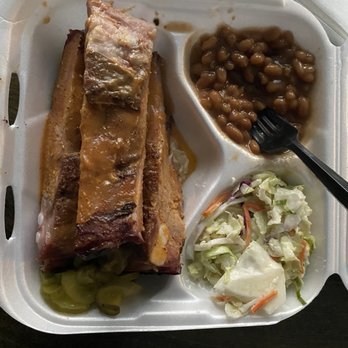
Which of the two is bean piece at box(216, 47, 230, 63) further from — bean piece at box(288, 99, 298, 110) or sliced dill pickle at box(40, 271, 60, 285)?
sliced dill pickle at box(40, 271, 60, 285)

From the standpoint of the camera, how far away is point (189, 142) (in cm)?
277

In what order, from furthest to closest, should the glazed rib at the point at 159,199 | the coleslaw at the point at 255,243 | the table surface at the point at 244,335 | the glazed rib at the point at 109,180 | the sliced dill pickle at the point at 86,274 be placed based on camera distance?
the table surface at the point at 244,335 → the coleslaw at the point at 255,243 → the sliced dill pickle at the point at 86,274 → the glazed rib at the point at 159,199 → the glazed rib at the point at 109,180

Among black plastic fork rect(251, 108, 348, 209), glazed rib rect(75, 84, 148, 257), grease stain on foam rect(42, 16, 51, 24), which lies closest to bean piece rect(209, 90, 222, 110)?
black plastic fork rect(251, 108, 348, 209)

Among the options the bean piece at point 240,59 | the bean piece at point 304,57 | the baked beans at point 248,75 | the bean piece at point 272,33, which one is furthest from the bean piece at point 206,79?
the bean piece at point 304,57

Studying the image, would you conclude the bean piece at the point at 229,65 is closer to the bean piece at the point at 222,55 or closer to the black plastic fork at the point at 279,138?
the bean piece at the point at 222,55

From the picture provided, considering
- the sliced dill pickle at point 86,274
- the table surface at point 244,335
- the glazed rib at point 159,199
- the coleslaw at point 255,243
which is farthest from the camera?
the table surface at point 244,335

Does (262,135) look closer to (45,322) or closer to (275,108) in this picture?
(275,108)

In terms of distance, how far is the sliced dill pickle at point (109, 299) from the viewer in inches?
93.0

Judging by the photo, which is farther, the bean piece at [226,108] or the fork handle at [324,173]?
the bean piece at [226,108]

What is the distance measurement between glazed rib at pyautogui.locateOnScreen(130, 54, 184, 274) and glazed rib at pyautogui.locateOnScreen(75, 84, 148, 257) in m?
0.14

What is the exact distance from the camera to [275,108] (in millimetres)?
2674

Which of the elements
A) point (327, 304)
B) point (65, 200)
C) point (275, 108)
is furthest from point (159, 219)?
point (327, 304)

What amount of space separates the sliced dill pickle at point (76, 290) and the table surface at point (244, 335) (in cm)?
32

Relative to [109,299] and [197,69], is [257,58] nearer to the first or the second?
[197,69]
